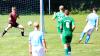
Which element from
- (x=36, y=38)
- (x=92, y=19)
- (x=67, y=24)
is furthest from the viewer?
(x=92, y=19)

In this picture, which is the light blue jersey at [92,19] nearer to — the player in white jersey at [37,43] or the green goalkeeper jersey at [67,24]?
the green goalkeeper jersey at [67,24]

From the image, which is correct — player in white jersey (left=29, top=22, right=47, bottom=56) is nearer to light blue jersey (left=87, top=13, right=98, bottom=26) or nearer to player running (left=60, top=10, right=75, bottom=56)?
player running (left=60, top=10, right=75, bottom=56)

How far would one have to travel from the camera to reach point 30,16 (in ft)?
160

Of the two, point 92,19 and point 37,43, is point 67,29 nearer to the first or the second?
point 37,43

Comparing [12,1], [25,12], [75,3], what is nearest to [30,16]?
[25,12]

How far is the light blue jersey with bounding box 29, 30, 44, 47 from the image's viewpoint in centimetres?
1472

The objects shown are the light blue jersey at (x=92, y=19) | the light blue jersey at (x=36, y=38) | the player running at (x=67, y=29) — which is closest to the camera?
the light blue jersey at (x=36, y=38)

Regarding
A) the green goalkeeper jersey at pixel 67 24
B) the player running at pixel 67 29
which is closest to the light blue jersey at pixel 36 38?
the player running at pixel 67 29

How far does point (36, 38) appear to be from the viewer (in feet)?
48.5

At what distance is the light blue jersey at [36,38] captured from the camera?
14.7 m

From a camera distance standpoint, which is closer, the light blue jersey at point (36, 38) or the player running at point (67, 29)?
the light blue jersey at point (36, 38)

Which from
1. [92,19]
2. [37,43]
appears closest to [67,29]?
[37,43]

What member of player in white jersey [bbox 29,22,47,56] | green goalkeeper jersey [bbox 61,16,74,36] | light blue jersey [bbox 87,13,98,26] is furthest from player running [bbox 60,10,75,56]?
light blue jersey [bbox 87,13,98,26]

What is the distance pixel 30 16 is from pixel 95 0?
1575 centimetres
